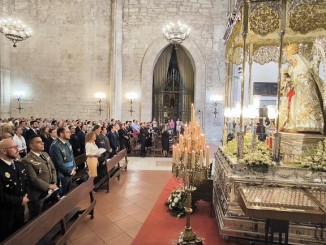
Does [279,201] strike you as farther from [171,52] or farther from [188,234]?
[171,52]

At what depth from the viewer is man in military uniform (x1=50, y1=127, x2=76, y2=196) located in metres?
4.81

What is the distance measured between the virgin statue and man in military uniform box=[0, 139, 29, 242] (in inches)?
198

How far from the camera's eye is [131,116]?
15133 mm

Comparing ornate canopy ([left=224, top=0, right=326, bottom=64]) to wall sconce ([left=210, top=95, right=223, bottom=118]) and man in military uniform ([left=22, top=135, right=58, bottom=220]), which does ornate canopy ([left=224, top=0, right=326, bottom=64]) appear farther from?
wall sconce ([left=210, top=95, right=223, bottom=118])

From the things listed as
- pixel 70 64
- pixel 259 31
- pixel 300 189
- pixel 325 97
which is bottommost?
pixel 300 189

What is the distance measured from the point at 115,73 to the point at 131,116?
2.68 meters

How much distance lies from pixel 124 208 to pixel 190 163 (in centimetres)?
242

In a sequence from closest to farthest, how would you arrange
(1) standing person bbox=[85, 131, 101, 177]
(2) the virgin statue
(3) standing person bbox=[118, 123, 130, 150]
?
(2) the virgin statue → (1) standing person bbox=[85, 131, 101, 177] → (3) standing person bbox=[118, 123, 130, 150]

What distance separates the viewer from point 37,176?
13.2 feet

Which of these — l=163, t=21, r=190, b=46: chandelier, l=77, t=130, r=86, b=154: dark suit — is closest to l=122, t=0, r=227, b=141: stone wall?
l=163, t=21, r=190, b=46: chandelier

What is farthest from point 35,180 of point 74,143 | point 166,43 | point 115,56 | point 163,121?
point 163,121

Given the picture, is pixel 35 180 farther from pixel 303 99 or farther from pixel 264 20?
pixel 303 99

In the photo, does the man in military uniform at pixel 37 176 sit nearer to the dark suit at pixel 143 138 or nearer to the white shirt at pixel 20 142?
the white shirt at pixel 20 142

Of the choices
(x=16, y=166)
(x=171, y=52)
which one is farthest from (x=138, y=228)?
(x=171, y=52)
